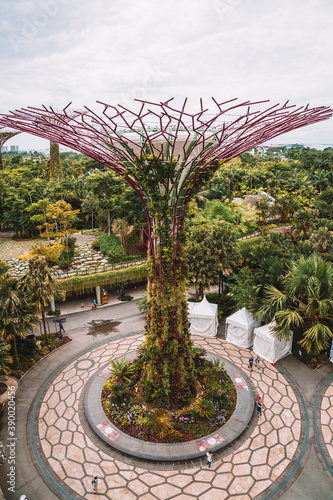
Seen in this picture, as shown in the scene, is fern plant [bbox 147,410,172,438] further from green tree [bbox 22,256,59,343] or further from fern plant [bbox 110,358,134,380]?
green tree [bbox 22,256,59,343]

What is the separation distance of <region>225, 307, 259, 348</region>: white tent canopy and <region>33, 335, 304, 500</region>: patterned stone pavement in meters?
4.31

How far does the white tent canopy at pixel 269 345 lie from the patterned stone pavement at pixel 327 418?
347 cm

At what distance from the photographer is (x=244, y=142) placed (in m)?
14.2

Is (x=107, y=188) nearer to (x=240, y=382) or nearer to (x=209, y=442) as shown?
(x=240, y=382)

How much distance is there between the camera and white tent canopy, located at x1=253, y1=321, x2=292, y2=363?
2080cm

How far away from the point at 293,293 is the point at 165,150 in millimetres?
12233

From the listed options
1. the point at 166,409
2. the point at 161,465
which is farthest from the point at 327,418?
the point at 161,465

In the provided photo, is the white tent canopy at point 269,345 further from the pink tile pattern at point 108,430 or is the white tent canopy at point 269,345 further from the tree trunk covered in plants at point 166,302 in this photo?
the pink tile pattern at point 108,430

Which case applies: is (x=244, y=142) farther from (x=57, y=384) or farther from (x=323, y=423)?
(x=57, y=384)

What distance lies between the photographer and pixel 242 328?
22.8 meters

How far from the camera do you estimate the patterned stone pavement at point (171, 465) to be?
13266 mm

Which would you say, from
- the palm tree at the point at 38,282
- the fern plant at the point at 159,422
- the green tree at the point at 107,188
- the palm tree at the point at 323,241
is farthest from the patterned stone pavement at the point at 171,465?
the green tree at the point at 107,188

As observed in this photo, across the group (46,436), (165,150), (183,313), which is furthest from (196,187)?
(46,436)

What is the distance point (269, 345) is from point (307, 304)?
369cm
